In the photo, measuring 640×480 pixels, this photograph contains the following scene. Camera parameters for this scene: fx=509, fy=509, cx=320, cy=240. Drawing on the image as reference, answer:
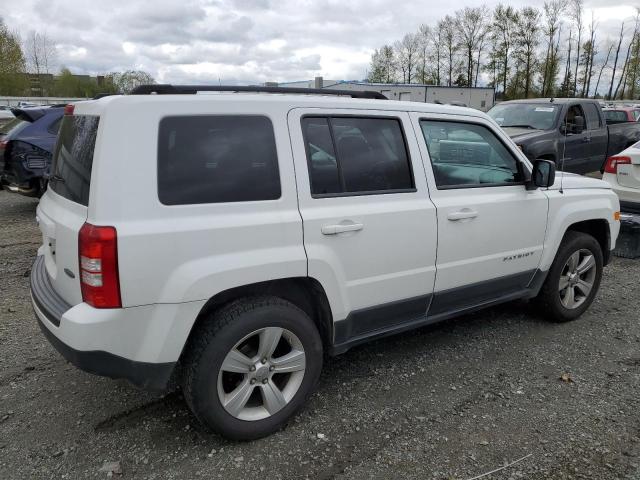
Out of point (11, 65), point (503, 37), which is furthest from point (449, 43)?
point (11, 65)

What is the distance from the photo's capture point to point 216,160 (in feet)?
8.30

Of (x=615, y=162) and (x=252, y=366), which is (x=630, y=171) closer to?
(x=615, y=162)

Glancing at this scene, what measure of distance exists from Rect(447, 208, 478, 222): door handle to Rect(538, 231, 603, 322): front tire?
1228mm

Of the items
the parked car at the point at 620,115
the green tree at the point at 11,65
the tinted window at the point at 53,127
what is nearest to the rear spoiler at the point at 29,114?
the tinted window at the point at 53,127

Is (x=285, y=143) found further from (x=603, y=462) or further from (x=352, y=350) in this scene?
(x=603, y=462)

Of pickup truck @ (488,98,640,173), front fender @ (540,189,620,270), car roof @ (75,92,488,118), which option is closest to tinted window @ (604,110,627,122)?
pickup truck @ (488,98,640,173)

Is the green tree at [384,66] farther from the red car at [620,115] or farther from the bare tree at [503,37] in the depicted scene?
the red car at [620,115]

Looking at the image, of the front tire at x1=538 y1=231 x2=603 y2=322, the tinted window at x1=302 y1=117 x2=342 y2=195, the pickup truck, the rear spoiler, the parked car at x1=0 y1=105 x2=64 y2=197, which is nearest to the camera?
the tinted window at x1=302 y1=117 x2=342 y2=195

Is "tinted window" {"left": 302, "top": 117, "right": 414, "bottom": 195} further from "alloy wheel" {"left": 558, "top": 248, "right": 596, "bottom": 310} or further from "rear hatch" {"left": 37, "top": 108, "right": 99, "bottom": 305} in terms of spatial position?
"alloy wheel" {"left": 558, "top": 248, "right": 596, "bottom": 310}

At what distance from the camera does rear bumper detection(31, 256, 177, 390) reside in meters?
2.31

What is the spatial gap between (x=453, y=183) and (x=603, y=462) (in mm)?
1815

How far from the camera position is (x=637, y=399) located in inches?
127

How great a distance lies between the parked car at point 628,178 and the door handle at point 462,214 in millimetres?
4170

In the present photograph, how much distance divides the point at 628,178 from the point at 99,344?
6525 millimetres
